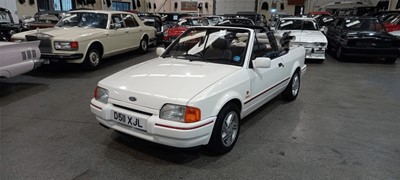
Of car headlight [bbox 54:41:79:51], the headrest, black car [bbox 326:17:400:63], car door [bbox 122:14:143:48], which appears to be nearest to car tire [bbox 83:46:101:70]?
car headlight [bbox 54:41:79:51]

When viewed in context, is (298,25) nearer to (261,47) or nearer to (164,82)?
(261,47)

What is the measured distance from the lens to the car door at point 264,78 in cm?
349

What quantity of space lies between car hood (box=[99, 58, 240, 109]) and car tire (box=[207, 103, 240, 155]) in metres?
0.36

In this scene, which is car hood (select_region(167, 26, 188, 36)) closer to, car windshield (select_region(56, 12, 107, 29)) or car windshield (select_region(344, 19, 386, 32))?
car windshield (select_region(56, 12, 107, 29))

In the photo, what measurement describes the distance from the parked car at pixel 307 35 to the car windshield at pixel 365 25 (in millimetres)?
1161

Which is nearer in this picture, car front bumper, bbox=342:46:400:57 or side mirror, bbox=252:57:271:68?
side mirror, bbox=252:57:271:68

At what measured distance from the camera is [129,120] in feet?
9.06

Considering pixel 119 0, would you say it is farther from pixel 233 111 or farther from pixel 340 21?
pixel 233 111

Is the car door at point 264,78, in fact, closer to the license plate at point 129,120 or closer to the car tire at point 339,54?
the license plate at point 129,120

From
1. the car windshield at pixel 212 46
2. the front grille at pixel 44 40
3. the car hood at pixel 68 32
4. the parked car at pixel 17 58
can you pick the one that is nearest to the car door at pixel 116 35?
the car hood at pixel 68 32

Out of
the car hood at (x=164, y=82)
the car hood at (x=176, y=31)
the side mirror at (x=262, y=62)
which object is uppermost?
the car hood at (x=176, y=31)

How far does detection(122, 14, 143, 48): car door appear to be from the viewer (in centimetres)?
884

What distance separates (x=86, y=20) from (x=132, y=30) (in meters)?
1.52

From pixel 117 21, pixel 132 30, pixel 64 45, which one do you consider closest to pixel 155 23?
pixel 132 30
